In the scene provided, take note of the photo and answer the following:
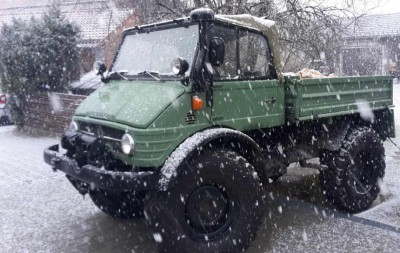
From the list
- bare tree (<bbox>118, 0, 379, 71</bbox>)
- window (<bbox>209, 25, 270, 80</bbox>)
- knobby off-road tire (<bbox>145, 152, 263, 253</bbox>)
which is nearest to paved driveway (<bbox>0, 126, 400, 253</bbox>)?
knobby off-road tire (<bbox>145, 152, 263, 253</bbox>)

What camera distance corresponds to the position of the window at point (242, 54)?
167 inches

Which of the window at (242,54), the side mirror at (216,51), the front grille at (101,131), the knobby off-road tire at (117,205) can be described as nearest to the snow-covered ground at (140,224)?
the knobby off-road tire at (117,205)

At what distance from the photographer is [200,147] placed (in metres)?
3.72

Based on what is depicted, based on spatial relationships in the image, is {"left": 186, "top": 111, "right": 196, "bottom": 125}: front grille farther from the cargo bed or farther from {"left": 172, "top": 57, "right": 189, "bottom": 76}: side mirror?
the cargo bed

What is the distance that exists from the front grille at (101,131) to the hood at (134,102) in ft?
0.32

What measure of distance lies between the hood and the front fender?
376 mm

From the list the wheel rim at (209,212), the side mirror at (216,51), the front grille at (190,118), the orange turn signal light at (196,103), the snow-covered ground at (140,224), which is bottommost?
the snow-covered ground at (140,224)

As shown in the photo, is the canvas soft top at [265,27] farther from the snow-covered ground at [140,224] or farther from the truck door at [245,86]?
the snow-covered ground at [140,224]

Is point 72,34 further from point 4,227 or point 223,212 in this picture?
point 223,212

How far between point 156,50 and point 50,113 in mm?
8278

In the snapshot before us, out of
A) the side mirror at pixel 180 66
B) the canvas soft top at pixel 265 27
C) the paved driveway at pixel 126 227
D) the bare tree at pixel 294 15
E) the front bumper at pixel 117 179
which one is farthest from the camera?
the bare tree at pixel 294 15

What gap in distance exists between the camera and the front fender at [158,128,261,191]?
354cm

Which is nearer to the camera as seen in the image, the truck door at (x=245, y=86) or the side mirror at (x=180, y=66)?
the side mirror at (x=180, y=66)

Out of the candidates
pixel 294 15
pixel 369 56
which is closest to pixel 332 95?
pixel 294 15
